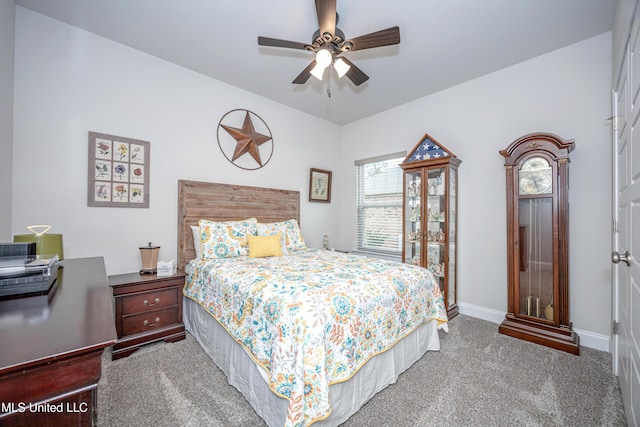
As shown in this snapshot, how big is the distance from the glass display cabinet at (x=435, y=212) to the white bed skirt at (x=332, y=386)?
1.04 m

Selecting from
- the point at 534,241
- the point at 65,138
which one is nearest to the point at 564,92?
the point at 534,241

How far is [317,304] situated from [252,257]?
1.57m

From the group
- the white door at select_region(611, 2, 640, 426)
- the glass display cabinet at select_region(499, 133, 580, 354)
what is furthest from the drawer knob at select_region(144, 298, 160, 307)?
the glass display cabinet at select_region(499, 133, 580, 354)

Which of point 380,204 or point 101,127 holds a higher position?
point 101,127

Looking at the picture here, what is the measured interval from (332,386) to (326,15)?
Answer: 2.34 m

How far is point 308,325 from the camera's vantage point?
140cm

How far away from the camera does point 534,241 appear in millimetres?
2648

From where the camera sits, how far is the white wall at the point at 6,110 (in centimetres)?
194

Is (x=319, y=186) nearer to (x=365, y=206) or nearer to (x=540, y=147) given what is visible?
(x=365, y=206)

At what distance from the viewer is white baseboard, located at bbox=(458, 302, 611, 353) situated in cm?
238

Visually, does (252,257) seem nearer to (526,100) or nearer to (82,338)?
(82,338)

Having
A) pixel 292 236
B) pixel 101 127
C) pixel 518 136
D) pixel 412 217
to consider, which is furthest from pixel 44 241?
pixel 518 136

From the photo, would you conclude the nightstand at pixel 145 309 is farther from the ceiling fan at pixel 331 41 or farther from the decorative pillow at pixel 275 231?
the ceiling fan at pixel 331 41

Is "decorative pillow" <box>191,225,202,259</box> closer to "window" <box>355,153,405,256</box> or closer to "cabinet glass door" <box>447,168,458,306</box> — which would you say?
"window" <box>355,153,405,256</box>
